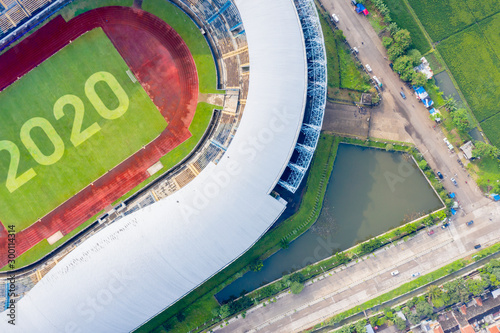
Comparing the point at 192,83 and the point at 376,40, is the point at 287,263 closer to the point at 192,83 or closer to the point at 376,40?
the point at 192,83

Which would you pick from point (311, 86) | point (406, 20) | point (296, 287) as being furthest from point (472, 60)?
point (296, 287)

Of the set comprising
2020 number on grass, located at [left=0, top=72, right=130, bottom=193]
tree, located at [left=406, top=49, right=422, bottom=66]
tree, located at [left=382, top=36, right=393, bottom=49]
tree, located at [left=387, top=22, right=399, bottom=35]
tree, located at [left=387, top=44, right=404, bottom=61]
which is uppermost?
2020 number on grass, located at [left=0, top=72, right=130, bottom=193]

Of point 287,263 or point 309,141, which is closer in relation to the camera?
point 309,141

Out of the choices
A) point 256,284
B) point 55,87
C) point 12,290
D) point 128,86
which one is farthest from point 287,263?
point 55,87

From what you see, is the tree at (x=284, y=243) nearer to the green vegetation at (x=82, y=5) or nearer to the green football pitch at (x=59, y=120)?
the green football pitch at (x=59, y=120)

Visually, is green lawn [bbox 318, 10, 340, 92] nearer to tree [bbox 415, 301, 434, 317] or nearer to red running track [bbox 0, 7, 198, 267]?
red running track [bbox 0, 7, 198, 267]

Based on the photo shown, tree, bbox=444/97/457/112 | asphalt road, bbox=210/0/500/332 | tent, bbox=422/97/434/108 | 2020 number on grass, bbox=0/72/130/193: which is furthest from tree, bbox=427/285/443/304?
2020 number on grass, bbox=0/72/130/193
